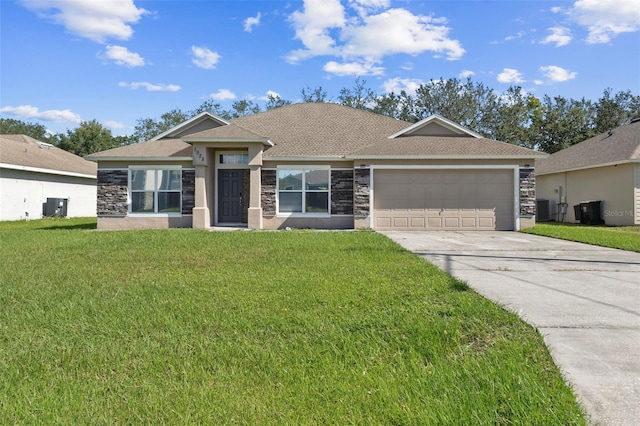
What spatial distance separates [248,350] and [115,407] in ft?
3.54

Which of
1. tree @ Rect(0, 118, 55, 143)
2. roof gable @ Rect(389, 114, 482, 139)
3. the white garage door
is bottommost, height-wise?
the white garage door

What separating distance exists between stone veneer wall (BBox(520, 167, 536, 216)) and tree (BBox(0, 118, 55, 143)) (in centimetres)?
5607

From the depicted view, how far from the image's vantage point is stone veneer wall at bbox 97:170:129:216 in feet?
51.7

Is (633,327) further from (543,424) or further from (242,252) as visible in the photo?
(242,252)

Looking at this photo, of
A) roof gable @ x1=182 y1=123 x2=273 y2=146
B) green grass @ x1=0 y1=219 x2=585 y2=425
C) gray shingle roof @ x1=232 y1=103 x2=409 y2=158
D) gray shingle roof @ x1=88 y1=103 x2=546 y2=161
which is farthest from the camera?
gray shingle roof @ x1=232 y1=103 x2=409 y2=158

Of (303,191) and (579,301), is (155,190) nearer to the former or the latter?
(303,191)

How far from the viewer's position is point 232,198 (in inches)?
639

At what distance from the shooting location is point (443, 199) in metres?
15.3

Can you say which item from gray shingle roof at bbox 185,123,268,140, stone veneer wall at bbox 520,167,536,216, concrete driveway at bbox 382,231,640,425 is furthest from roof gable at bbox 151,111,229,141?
stone veneer wall at bbox 520,167,536,216

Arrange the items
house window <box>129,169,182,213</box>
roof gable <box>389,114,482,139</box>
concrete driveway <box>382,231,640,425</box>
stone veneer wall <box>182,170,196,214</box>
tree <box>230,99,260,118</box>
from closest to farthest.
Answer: concrete driveway <box>382,231,640,425</box>
stone veneer wall <box>182,170,196,214</box>
house window <box>129,169,182,213</box>
roof gable <box>389,114,482,139</box>
tree <box>230,99,260,118</box>

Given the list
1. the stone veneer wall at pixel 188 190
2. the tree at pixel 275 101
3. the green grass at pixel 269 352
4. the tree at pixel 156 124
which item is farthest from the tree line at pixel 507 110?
the green grass at pixel 269 352

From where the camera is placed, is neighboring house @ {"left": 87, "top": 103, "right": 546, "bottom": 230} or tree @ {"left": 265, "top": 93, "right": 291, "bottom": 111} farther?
tree @ {"left": 265, "top": 93, "right": 291, "bottom": 111}

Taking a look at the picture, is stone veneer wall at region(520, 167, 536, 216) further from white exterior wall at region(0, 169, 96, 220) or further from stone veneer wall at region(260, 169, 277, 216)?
white exterior wall at region(0, 169, 96, 220)

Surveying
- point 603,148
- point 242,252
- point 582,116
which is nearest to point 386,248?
point 242,252
